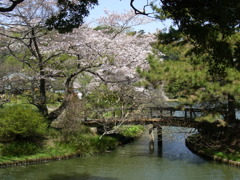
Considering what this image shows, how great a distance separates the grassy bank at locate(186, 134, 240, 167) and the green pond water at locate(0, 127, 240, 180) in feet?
1.08

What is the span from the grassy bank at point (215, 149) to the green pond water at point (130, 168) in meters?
0.33

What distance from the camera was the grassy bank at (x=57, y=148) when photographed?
44.4 feet

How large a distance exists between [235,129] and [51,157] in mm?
7721

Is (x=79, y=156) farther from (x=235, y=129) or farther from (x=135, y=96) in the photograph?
(x=235, y=129)

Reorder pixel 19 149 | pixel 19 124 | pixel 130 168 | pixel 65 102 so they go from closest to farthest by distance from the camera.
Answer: pixel 130 168
pixel 19 149
pixel 19 124
pixel 65 102

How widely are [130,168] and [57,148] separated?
12.0 feet

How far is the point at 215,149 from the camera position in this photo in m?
14.8

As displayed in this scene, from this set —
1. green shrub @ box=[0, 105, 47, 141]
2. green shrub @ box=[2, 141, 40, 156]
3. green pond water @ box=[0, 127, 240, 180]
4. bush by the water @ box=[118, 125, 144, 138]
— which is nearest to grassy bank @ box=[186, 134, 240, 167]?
green pond water @ box=[0, 127, 240, 180]

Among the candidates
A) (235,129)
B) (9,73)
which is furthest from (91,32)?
(9,73)

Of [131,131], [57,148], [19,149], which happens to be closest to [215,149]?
[131,131]

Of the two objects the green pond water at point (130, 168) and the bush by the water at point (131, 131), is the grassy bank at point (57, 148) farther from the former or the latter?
the bush by the water at point (131, 131)

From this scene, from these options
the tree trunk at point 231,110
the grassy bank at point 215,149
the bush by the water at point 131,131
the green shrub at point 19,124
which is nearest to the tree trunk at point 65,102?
the green shrub at point 19,124

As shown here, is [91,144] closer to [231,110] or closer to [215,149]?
[215,149]

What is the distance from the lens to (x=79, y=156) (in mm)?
14852
